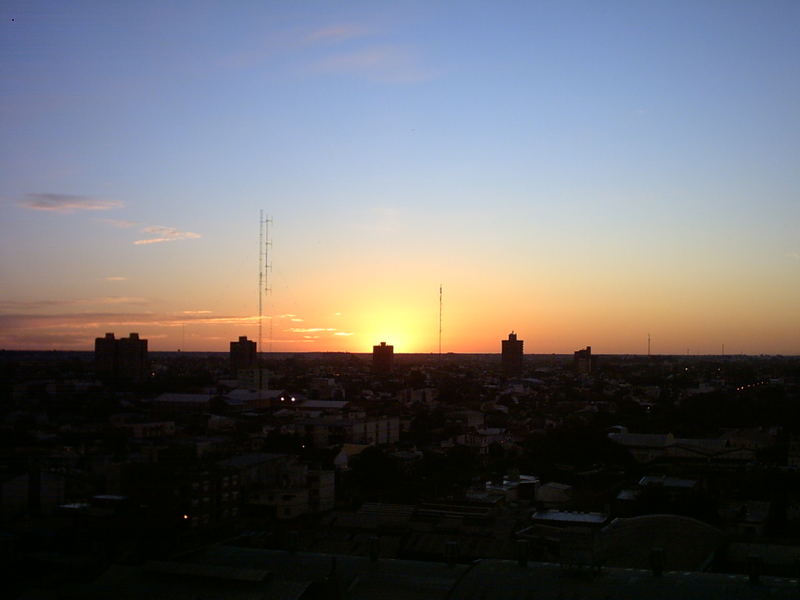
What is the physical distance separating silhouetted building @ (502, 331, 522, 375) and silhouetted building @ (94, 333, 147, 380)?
26424mm

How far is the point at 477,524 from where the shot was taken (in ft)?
29.5

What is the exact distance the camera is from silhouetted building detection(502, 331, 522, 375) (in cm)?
6006

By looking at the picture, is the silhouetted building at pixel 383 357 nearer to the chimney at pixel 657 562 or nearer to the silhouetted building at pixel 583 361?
the silhouetted building at pixel 583 361

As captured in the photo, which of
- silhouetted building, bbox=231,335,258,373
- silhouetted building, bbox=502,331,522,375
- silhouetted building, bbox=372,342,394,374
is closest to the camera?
silhouetted building, bbox=231,335,258,373

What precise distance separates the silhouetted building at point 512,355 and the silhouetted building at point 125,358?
26.4m

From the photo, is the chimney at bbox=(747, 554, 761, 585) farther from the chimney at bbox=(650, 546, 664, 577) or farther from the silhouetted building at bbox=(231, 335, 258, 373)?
the silhouetted building at bbox=(231, 335, 258, 373)

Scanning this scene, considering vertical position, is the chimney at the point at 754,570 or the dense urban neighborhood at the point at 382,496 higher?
the chimney at the point at 754,570

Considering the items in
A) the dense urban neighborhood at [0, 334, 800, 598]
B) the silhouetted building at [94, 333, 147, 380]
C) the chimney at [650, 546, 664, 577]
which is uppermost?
the silhouetted building at [94, 333, 147, 380]

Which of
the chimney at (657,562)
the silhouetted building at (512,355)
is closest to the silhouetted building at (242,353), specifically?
the silhouetted building at (512,355)

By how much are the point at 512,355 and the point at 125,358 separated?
2850 centimetres

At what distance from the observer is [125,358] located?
138 ft

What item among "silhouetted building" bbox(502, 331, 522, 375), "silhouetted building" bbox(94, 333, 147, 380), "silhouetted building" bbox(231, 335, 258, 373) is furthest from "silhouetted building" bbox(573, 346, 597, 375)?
"silhouetted building" bbox(94, 333, 147, 380)

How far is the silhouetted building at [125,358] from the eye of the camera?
136 ft

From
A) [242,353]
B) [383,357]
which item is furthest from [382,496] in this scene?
[383,357]
